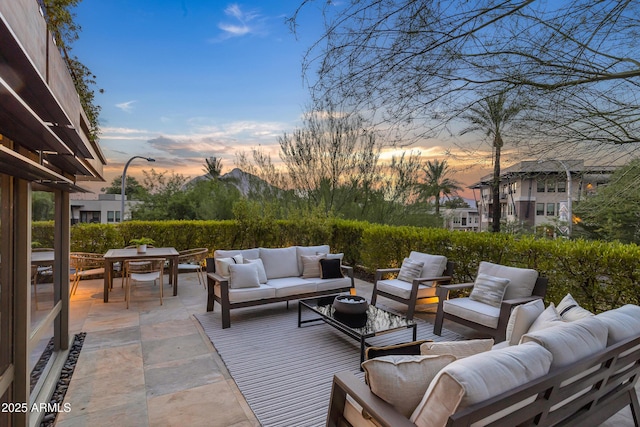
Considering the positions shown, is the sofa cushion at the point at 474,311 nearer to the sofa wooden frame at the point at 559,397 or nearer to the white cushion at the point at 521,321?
the white cushion at the point at 521,321

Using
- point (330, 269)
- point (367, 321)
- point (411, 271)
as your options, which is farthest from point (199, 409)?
point (411, 271)

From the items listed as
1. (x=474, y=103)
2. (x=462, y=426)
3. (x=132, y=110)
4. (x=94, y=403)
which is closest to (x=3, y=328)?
(x=94, y=403)

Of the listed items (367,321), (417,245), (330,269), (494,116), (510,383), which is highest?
(494,116)

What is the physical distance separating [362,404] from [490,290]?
297cm

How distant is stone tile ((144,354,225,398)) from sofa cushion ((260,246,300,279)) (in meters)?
1.94

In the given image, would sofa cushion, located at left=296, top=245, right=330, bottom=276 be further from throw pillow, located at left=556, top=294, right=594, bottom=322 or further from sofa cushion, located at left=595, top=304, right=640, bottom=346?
sofa cushion, located at left=595, top=304, right=640, bottom=346

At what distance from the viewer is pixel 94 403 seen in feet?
8.58

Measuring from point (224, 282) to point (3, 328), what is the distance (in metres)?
2.59

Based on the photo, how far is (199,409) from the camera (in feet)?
8.40

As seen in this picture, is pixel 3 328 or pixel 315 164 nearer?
pixel 3 328

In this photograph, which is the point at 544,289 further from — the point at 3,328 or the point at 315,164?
the point at 315,164

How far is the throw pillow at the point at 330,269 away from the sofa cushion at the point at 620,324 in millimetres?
3502

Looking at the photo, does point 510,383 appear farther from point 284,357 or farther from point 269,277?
point 269,277

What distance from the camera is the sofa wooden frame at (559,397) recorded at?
1.35m
